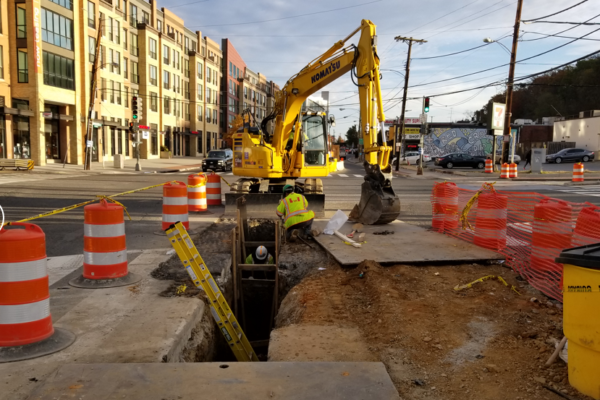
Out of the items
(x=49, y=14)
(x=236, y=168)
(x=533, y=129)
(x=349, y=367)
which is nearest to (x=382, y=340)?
(x=349, y=367)

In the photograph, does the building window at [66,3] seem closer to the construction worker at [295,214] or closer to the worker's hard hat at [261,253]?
the construction worker at [295,214]

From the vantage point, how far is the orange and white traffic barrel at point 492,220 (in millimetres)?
7535

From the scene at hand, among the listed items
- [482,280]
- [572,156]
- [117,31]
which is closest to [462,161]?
[572,156]

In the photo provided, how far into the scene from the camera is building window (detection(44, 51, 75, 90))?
113ft

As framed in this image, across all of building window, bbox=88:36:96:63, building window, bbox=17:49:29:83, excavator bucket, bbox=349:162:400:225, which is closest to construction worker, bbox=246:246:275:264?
excavator bucket, bbox=349:162:400:225

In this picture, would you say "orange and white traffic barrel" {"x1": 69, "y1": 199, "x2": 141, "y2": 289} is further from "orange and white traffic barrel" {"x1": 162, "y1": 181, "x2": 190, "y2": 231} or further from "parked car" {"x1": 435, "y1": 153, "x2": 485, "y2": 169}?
"parked car" {"x1": 435, "y1": 153, "x2": 485, "y2": 169}

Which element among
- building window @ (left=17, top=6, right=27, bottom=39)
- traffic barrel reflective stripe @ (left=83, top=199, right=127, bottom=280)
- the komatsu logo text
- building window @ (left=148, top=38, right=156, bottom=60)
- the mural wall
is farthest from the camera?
the mural wall

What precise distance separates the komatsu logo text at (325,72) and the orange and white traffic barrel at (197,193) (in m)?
4.00

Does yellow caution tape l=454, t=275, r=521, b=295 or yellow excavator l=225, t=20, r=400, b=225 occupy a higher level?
yellow excavator l=225, t=20, r=400, b=225

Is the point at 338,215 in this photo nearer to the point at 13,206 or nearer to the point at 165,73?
the point at 13,206

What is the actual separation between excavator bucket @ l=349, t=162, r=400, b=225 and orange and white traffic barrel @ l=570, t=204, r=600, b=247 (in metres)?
4.50

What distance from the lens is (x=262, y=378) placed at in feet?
10.6

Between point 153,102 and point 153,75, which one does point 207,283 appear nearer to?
point 153,102

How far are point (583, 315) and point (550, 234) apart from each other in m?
3.14
